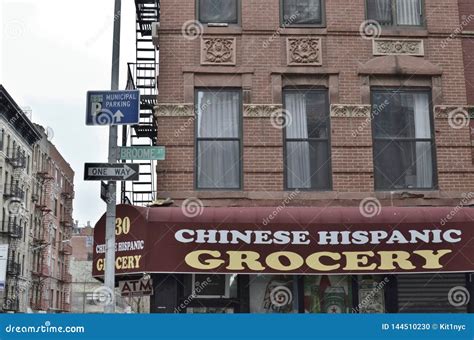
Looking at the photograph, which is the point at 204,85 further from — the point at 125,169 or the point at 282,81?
the point at 125,169

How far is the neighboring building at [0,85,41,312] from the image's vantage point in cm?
5494

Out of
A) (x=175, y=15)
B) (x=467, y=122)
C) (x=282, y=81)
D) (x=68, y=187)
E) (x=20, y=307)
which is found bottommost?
(x=20, y=307)

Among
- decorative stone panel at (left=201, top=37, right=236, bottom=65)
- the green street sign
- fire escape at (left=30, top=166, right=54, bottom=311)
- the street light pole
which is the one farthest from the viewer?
fire escape at (left=30, top=166, right=54, bottom=311)

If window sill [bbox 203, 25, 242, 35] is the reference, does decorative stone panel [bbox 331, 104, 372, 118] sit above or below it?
below

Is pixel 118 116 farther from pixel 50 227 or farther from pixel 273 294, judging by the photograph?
Result: pixel 50 227

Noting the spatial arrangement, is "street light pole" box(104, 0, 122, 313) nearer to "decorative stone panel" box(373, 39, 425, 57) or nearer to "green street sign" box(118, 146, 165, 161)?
"green street sign" box(118, 146, 165, 161)

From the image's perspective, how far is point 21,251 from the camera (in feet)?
199

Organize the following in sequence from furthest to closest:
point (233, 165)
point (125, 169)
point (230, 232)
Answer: point (233, 165)
point (230, 232)
point (125, 169)

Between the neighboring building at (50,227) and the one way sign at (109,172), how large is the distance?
182ft

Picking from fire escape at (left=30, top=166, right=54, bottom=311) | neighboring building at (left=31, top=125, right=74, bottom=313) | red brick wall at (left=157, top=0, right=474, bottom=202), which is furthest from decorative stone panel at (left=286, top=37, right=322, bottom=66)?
fire escape at (left=30, top=166, right=54, bottom=311)

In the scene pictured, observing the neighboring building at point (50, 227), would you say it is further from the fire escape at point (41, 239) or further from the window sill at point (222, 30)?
the window sill at point (222, 30)

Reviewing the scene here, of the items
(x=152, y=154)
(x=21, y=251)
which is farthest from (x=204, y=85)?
(x=21, y=251)

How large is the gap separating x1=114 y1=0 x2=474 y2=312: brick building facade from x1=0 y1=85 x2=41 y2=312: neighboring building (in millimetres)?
40644

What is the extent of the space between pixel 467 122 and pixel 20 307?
54.8m
